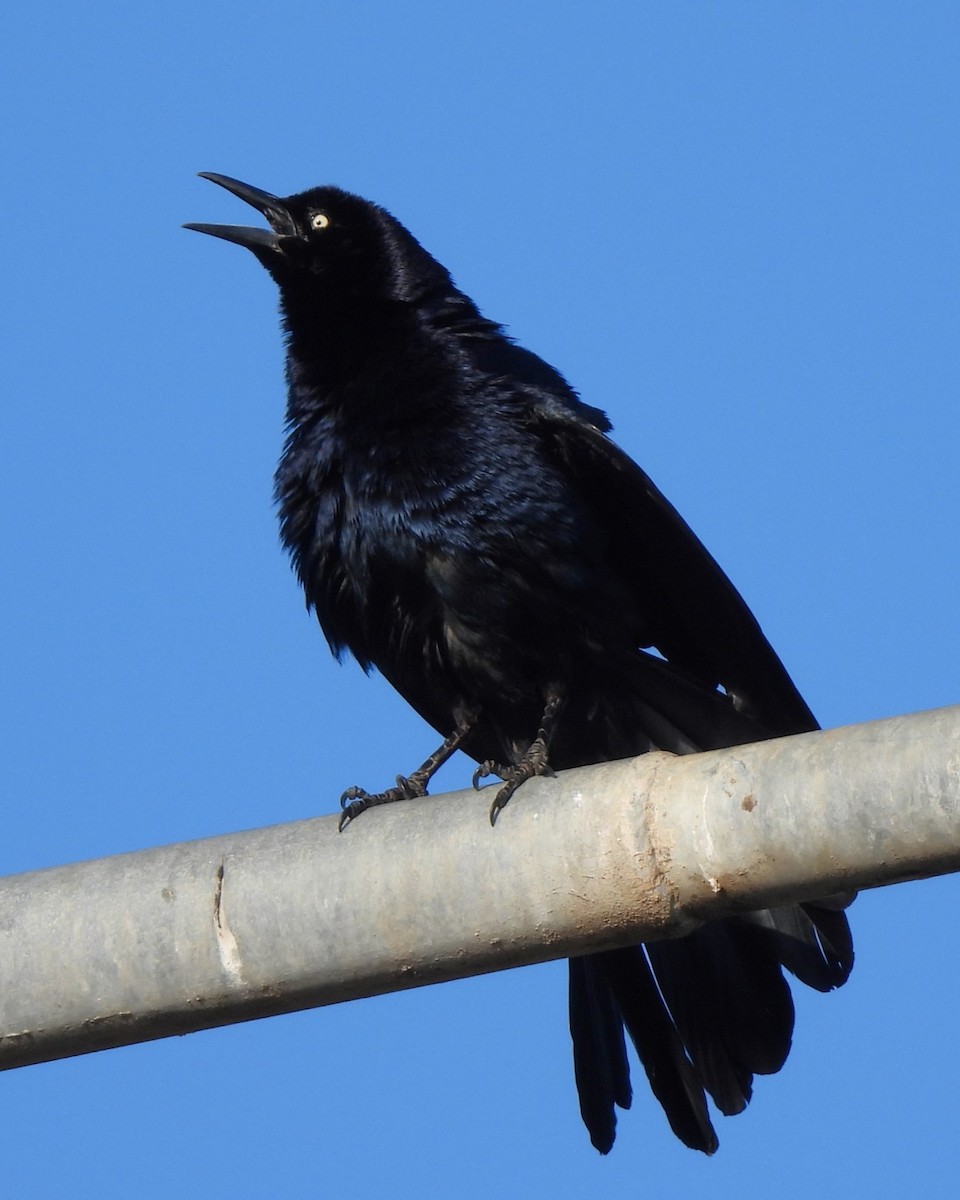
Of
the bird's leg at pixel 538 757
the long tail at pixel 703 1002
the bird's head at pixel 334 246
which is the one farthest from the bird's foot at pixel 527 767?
the bird's head at pixel 334 246

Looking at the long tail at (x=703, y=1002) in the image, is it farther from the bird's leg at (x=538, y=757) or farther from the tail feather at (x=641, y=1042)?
the bird's leg at (x=538, y=757)

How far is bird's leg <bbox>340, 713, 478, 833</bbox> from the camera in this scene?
530 cm

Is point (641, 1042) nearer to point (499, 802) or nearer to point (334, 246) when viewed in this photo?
point (499, 802)

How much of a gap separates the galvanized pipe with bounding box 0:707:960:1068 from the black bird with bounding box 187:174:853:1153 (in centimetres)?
133

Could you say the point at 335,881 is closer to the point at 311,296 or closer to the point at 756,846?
the point at 756,846

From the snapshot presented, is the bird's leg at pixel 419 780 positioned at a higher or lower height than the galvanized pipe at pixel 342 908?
higher

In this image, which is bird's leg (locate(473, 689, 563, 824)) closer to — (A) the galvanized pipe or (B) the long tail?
(B) the long tail

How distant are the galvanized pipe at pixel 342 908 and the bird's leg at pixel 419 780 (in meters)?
1.28

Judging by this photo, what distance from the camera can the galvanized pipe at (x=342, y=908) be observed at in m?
3.72

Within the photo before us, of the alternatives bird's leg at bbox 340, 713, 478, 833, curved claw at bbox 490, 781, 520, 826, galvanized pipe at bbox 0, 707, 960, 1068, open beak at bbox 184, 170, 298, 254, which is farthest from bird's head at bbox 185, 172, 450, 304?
galvanized pipe at bbox 0, 707, 960, 1068

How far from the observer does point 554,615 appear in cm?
562

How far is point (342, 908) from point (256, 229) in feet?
12.4

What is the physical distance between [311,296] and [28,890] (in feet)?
10.8

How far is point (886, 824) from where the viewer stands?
10.7ft
